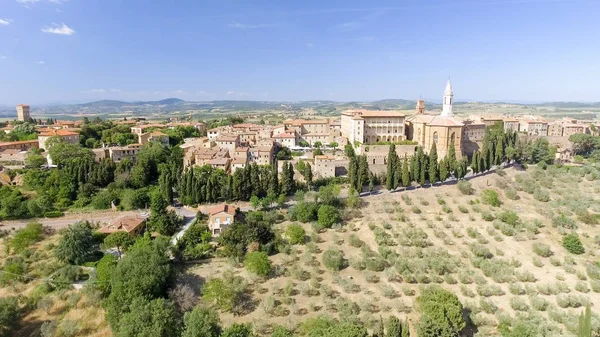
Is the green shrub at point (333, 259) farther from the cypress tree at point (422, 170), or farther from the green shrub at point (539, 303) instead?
the cypress tree at point (422, 170)

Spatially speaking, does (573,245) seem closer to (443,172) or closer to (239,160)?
(443,172)

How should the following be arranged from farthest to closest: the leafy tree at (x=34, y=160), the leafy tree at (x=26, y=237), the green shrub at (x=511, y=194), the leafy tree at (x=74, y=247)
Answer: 1. the leafy tree at (x=34, y=160)
2. the green shrub at (x=511, y=194)
3. the leafy tree at (x=26, y=237)
4. the leafy tree at (x=74, y=247)

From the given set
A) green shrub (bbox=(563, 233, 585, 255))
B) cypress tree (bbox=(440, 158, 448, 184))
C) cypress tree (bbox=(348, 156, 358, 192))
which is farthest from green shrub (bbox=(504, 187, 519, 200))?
cypress tree (bbox=(348, 156, 358, 192))

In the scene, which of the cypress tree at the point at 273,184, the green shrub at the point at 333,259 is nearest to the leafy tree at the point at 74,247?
the cypress tree at the point at 273,184

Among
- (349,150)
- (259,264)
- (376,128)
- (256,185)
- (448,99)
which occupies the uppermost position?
(448,99)

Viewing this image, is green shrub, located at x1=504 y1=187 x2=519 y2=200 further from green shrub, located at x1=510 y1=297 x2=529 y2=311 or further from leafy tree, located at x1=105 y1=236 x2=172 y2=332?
leafy tree, located at x1=105 y1=236 x2=172 y2=332

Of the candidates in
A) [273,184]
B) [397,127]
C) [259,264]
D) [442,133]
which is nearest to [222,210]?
[273,184]
